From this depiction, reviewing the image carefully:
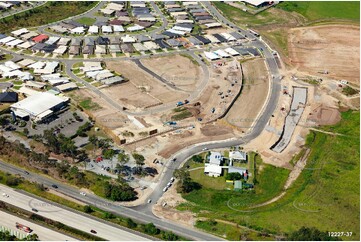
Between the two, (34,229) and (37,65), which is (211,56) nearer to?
(37,65)

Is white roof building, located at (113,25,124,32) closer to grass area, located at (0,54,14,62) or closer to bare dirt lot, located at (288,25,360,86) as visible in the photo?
grass area, located at (0,54,14,62)

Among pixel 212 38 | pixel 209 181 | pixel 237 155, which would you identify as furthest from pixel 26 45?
pixel 209 181

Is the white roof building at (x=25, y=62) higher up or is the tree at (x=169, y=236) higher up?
the white roof building at (x=25, y=62)

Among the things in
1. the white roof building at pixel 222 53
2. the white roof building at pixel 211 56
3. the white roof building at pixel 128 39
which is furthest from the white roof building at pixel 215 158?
the white roof building at pixel 128 39

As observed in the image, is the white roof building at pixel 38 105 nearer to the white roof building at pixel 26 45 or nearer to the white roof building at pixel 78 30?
the white roof building at pixel 26 45

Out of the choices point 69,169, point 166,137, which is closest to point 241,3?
point 166,137
